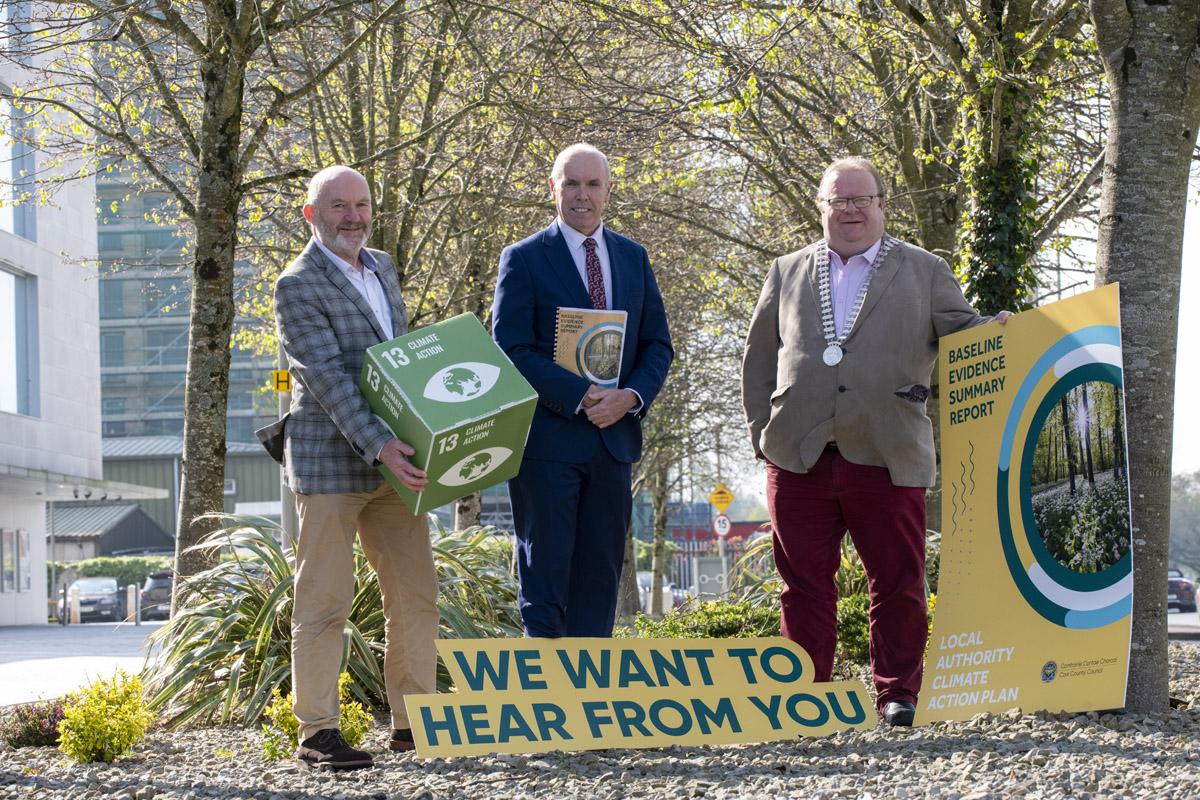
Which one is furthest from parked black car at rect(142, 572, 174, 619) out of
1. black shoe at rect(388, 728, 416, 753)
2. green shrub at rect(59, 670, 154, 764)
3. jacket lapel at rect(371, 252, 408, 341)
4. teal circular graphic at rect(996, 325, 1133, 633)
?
teal circular graphic at rect(996, 325, 1133, 633)

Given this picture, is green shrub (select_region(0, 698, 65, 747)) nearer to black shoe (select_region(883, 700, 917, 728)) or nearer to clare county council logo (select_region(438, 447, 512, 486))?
clare county council logo (select_region(438, 447, 512, 486))

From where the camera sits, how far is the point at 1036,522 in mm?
4895

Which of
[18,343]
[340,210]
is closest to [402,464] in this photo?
[340,210]

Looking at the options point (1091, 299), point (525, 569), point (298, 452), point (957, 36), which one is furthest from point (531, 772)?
point (957, 36)

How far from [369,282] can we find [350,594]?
1145 millimetres

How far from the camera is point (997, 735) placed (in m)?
4.53

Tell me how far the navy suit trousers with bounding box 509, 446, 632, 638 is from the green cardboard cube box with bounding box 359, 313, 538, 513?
0.23m

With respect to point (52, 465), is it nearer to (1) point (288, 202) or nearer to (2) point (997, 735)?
(1) point (288, 202)

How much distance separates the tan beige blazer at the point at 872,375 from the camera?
16.7ft

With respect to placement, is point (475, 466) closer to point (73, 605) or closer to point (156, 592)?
point (73, 605)

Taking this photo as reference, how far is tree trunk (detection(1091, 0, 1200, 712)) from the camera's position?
5.03 m

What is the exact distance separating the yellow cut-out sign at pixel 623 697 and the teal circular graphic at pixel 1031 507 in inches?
29.0

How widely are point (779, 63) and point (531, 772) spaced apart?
28.4 ft

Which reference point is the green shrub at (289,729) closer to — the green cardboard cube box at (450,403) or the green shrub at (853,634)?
the green cardboard cube box at (450,403)
